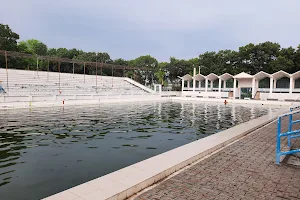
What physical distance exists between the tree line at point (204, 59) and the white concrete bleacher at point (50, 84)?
40.3 feet

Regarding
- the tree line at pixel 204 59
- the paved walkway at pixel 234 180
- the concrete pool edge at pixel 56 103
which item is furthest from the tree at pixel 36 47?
the paved walkway at pixel 234 180

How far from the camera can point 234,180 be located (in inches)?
175

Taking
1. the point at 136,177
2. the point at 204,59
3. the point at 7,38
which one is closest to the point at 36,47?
the point at 7,38

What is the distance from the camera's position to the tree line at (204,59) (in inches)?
1870

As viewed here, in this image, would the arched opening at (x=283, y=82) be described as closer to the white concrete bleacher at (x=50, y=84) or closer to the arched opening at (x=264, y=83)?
the arched opening at (x=264, y=83)

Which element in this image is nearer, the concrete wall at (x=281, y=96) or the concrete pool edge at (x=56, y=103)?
the concrete pool edge at (x=56, y=103)

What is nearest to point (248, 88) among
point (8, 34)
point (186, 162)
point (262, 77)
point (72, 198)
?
point (262, 77)

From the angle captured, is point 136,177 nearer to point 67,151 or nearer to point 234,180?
point 234,180

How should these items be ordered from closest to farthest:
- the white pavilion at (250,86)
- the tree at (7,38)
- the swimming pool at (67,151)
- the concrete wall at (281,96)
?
the swimming pool at (67,151)
the concrete wall at (281,96)
the white pavilion at (250,86)
the tree at (7,38)

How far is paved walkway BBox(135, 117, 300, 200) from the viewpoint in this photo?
12.5 ft

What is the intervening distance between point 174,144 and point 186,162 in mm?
2910

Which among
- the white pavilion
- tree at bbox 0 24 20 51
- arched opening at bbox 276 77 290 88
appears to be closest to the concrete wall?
the white pavilion

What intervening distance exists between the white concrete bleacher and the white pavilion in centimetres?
1344

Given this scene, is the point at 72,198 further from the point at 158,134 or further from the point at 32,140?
the point at 158,134
